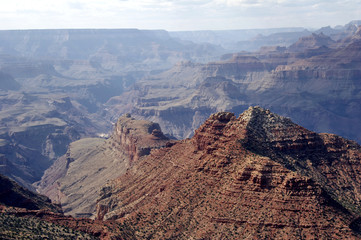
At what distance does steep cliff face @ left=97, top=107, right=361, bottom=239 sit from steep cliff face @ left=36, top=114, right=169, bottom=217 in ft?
116

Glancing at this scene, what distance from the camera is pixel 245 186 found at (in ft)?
242

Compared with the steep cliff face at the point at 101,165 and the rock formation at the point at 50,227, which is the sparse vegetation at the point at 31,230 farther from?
the steep cliff face at the point at 101,165

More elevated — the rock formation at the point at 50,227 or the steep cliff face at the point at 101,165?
the rock formation at the point at 50,227

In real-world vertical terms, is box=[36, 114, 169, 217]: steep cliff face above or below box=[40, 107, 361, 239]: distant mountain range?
below

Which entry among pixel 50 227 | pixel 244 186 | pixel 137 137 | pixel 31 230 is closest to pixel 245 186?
pixel 244 186

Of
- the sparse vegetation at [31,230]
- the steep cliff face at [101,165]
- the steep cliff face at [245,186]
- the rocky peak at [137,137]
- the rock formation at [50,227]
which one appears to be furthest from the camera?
the steep cliff face at [101,165]

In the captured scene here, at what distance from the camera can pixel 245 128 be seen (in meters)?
89.8

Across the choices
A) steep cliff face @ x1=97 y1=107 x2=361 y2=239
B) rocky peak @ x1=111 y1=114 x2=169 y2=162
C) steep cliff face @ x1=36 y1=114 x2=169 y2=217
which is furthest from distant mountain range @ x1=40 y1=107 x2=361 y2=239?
steep cliff face @ x1=36 y1=114 x2=169 y2=217

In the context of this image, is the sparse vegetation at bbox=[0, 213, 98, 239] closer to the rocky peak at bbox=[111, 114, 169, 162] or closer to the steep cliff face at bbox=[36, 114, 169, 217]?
the steep cliff face at bbox=[36, 114, 169, 217]

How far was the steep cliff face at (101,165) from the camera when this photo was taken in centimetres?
14662

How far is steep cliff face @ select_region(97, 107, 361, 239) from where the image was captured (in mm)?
68312

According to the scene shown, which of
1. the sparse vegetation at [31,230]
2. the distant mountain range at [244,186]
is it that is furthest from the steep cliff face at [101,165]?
the sparse vegetation at [31,230]

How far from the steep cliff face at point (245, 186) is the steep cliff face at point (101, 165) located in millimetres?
35273

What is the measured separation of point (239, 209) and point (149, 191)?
97.3 ft
